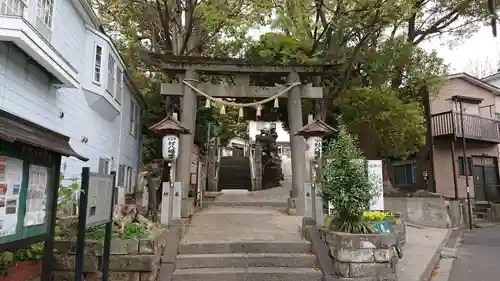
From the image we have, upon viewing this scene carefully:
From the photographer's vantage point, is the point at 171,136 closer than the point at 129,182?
Yes

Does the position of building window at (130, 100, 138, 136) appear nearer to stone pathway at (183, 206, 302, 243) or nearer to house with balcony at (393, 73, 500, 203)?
stone pathway at (183, 206, 302, 243)

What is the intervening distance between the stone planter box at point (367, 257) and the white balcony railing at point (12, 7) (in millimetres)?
7736

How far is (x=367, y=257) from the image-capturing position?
20.8ft

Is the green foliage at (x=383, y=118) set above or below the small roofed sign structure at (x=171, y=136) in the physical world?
above

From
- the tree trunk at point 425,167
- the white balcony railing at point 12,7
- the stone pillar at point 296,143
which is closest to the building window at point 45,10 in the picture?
the white balcony railing at point 12,7

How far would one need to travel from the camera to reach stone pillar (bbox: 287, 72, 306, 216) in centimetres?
1259

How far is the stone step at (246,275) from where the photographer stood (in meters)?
6.54

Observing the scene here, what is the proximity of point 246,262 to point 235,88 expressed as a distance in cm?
762

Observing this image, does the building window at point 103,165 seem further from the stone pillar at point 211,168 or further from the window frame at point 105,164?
the stone pillar at point 211,168

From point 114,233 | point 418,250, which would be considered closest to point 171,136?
point 114,233

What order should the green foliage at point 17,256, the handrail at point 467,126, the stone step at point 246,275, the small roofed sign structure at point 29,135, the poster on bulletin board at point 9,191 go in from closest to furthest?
the small roofed sign structure at point 29,135, the poster on bulletin board at point 9,191, the green foliage at point 17,256, the stone step at point 246,275, the handrail at point 467,126

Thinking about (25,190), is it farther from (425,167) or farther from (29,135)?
(425,167)

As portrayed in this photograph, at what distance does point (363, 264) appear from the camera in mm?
6328

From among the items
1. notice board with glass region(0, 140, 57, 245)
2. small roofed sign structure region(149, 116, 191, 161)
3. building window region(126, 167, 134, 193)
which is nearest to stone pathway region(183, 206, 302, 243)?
small roofed sign structure region(149, 116, 191, 161)
